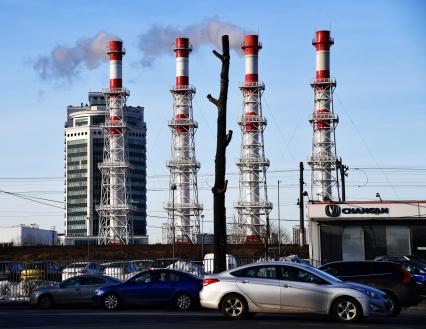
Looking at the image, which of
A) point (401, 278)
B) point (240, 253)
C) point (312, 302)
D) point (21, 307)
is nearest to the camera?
point (312, 302)

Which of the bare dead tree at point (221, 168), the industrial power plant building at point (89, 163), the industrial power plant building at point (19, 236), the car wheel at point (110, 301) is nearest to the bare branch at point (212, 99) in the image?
the bare dead tree at point (221, 168)

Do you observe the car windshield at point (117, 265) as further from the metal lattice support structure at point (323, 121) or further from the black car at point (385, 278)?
the metal lattice support structure at point (323, 121)

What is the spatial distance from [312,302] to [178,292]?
7.18 m

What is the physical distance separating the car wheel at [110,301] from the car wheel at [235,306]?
6.76 m

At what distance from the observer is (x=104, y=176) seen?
409 ft

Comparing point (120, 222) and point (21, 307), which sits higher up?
point (120, 222)

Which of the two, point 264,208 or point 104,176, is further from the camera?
point 104,176

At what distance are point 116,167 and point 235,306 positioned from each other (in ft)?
328

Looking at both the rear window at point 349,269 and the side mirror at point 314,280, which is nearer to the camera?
the side mirror at point 314,280

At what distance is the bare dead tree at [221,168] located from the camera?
1085 inches

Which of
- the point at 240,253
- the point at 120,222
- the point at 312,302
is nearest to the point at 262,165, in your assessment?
the point at 120,222

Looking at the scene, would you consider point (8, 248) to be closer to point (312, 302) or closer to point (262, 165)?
point (262, 165)

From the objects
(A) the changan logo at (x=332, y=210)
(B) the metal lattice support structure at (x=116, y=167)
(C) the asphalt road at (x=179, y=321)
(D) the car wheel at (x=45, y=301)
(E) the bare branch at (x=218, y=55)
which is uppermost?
(B) the metal lattice support structure at (x=116, y=167)

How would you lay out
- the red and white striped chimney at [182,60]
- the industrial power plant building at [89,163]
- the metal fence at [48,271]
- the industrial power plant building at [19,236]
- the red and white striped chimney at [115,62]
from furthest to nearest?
the industrial power plant building at [89,163] → the industrial power plant building at [19,236] → the red and white striped chimney at [115,62] → the red and white striped chimney at [182,60] → the metal fence at [48,271]
